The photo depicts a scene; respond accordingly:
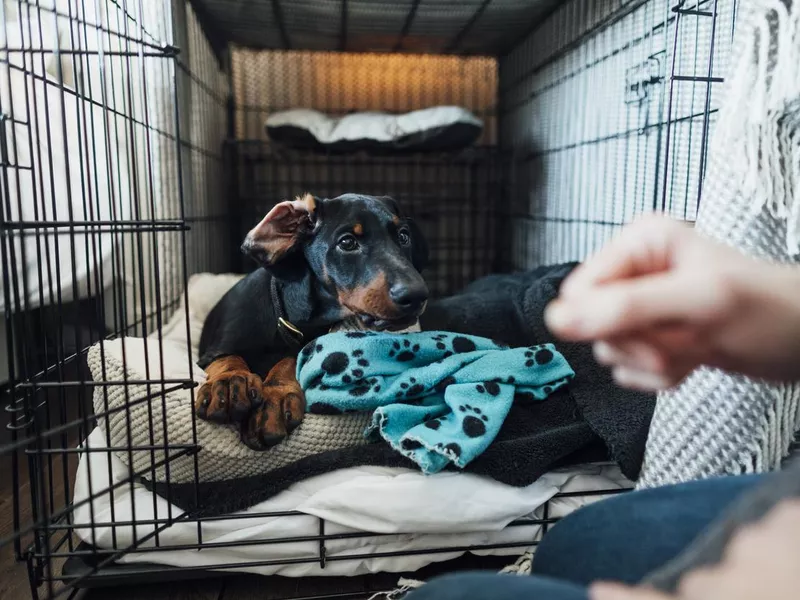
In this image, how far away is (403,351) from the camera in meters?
1.10

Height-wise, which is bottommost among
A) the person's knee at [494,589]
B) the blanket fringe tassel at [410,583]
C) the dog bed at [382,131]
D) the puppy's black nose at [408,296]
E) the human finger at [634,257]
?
the blanket fringe tassel at [410,583]

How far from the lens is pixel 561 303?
350 mm

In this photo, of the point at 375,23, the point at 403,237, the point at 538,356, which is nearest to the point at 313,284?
the point at 403,237

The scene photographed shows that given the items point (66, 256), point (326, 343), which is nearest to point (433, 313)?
point (326, 343)

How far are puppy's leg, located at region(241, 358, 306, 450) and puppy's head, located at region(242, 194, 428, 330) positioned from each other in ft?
0.77

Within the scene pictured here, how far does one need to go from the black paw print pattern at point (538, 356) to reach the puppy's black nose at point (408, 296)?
0.73 feet

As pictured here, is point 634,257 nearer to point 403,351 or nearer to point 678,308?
point 678,308

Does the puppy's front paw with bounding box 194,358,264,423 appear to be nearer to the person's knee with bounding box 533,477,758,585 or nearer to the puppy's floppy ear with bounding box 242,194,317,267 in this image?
the puppy's floppy ear with bounding box 242,194,317,267

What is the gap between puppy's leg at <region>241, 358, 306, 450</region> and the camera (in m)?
0.99

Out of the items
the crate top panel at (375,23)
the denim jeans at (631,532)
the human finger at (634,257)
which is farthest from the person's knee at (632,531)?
the crate top panel at (375,23)

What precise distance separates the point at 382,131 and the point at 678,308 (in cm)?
212

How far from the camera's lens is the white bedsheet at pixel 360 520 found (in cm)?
95

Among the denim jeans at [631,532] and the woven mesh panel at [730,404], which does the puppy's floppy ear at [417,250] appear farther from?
the denim jeans at [631,532]

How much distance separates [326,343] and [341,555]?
0.36 meters
